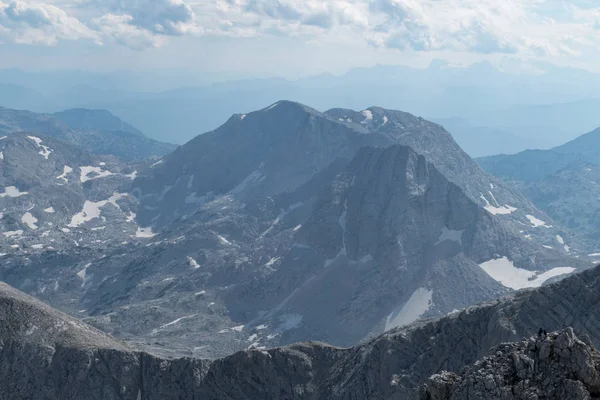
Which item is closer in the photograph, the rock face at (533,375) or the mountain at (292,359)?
the rock face at (533,375)

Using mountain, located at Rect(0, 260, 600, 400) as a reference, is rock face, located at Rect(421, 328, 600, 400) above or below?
above

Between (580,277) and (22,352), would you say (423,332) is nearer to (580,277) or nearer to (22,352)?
(580,277)

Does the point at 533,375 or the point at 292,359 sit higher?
the point at 533,375

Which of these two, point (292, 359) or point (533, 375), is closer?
point (533, 375)

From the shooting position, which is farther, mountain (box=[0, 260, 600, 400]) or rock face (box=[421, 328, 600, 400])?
mountain (box=[0, 260, 600, 400])
